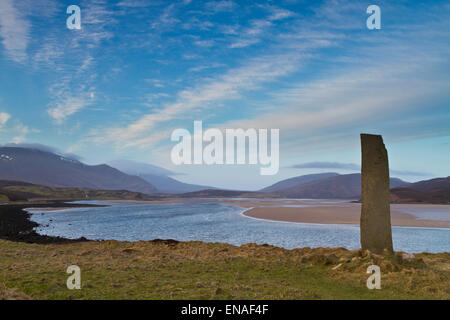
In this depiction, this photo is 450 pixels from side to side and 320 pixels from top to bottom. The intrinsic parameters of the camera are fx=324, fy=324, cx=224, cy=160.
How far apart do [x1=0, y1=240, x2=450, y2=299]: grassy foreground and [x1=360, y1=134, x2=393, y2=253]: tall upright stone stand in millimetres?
649

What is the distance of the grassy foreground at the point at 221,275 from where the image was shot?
7.61m

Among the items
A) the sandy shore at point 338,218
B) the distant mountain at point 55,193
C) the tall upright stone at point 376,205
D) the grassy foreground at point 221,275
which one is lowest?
the distant mountain at point 55,193

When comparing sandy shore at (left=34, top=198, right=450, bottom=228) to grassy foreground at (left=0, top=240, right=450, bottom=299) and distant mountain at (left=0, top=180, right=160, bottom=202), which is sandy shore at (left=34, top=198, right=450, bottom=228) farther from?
distant mountain at (left=0, top=180, right=160, bottom=202)

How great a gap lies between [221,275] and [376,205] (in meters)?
5.72

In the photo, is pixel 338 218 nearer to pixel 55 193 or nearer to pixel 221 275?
pixel 221 275

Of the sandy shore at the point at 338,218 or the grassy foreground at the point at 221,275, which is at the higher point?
the grassy foreground at the point at 221,275

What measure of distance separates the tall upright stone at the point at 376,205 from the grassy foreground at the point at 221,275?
0.65m

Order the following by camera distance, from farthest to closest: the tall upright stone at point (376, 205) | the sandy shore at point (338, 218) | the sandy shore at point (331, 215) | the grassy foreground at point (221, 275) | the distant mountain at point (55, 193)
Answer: the distant mountain at point (55, 193) → the sandy shore at point (331, 215) → the sandy shore at point (338, 218) → the tall upright stone at point (376, 205) → the grassy foreground at point (221, 275)

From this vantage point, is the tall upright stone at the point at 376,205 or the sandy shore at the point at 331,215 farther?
the sandy shore at the point at 331,215

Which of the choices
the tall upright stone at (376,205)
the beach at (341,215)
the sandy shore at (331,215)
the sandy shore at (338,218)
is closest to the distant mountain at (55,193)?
the sandy shore at (331,215)

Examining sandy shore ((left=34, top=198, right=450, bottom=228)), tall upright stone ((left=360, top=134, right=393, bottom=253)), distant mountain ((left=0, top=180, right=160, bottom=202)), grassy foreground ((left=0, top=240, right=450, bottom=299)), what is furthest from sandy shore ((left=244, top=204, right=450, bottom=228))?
distant mountain ((left=0, top=180, right=160, bottom=202))

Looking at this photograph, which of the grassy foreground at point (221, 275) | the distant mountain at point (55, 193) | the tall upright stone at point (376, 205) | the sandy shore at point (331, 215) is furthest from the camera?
the distant mountain at point (55, 193)

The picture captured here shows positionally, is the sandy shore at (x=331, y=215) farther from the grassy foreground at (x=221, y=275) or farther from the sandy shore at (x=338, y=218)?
the grassy foreground at (x=221, y=275)
